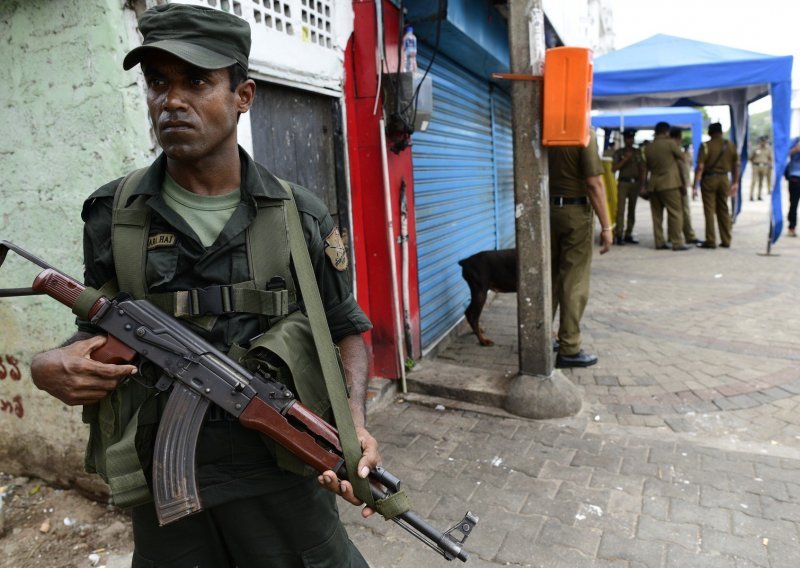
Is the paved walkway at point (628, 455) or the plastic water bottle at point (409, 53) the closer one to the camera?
the paved walkway at point (628, 455)

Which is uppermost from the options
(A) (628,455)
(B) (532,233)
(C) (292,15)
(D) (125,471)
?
(C) (292,15)

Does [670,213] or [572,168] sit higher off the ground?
[572,168]

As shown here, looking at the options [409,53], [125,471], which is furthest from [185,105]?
[409,53]

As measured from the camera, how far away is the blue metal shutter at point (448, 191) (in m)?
5.39

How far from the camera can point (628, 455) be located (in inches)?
137

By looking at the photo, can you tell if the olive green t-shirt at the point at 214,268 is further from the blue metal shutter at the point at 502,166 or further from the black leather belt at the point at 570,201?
the blue metal shutter at the point at 502,166

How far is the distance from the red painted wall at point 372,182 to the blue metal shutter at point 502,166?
4.25m

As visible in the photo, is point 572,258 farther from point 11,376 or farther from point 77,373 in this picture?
point 77,373

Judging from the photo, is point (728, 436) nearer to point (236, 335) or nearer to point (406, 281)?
point (406, 281)

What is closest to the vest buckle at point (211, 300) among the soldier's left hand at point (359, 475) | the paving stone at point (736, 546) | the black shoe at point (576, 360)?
the soldier's left hand at point (359, 475)

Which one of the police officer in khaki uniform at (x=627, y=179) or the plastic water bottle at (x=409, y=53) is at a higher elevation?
the plastic water bottle at (x=409, y=53)

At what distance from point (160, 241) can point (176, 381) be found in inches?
13.8

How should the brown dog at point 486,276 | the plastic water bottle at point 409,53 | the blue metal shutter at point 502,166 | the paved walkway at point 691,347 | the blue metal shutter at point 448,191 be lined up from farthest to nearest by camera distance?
1. the blue metal shutter at point 502,166
2. the brown dog at point 486,276
3. the blue metal shutter at point 448,191
4. the plastic water bottle at point 409,53
5. the paved walkway at point 691,347

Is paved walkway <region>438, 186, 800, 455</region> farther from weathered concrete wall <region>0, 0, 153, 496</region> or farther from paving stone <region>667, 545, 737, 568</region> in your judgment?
weathered concrete wall <region>0, 0, 153, 496</region>
